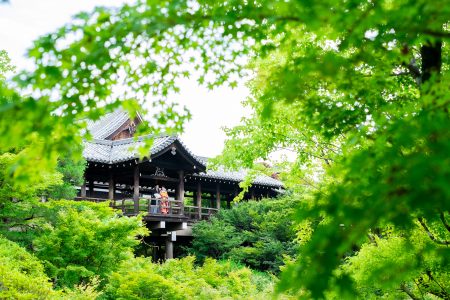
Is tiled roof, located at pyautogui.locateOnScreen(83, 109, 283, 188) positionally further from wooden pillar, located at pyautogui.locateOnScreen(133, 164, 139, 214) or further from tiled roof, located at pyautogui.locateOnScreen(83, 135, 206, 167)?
wooden pillar, located at pyautogui.locateOnScreen(133, 164, 139, 214)

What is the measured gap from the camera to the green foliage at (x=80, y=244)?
375 inches

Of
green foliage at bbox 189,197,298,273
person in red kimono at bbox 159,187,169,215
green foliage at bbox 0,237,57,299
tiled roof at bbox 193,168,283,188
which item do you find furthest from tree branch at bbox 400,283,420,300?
tiled roof at bbox 193,168,283,188

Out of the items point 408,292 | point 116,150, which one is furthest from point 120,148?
point 408,292

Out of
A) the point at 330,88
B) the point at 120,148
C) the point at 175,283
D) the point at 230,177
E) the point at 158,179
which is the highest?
the point at 120,148

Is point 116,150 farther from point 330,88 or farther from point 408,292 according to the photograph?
point 330,88

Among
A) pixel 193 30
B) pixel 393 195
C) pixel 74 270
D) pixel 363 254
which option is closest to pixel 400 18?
pixel 393 195

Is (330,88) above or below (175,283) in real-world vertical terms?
above

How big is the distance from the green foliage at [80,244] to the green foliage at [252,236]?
7.95 metres

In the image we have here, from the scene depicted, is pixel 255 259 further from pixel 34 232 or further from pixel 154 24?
pixel 154 24

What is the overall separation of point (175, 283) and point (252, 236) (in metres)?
8.54

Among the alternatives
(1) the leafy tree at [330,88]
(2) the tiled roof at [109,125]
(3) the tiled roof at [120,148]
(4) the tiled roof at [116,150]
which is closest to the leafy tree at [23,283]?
(1) the leafy tree at [330,88]

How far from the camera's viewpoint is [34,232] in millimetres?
10656

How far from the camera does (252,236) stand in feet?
60.8

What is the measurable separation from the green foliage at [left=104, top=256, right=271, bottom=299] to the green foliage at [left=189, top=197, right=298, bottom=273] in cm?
243
